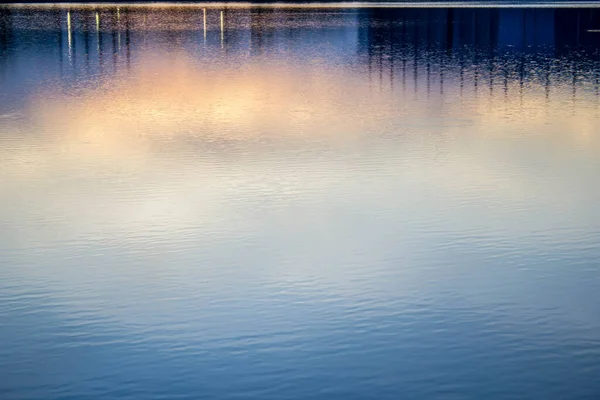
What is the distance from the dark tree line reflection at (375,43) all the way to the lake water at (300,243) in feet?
22.7

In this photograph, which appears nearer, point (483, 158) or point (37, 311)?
point (37, 311)

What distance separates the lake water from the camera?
455 inches

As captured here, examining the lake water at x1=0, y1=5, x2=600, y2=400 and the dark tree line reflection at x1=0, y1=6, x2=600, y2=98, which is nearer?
the lake water at x1=0, y1=5, x2=600, y2=400

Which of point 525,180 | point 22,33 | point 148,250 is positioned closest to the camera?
point 148,250

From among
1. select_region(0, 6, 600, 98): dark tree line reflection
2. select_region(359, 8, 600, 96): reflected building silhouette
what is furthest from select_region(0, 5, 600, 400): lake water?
select_region(0, 6, 600, 98): dark tree line reflection

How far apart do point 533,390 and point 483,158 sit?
12.5 metres

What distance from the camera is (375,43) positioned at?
61688 millimetres

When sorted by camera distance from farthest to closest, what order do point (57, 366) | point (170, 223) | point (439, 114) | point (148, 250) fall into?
point (439, 114) → point (170, 223) → point (148, 250) → point (57, 366)

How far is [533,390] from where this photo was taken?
1097 centimetres

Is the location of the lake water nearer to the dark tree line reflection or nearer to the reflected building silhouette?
the reflected building silhouette

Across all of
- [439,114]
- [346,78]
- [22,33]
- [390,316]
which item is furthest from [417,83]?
[22,33]

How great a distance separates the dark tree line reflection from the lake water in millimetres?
6931

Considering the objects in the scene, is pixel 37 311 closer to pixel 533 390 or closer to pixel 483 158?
pixel 533 390

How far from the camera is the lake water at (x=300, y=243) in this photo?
11562 millimetres
